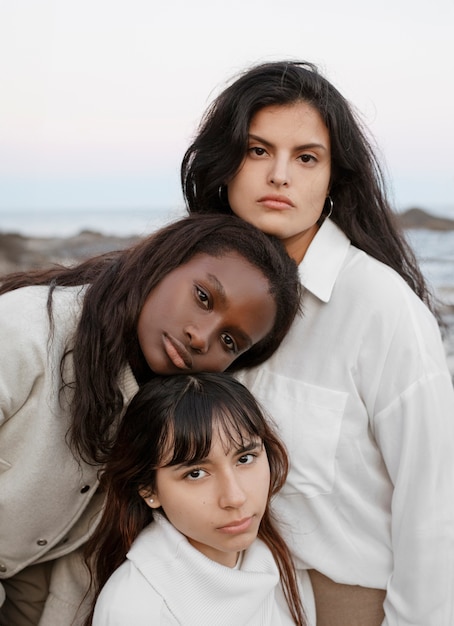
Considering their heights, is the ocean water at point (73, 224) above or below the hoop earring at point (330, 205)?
below

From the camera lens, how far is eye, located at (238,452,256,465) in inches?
83.7

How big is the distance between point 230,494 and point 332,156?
1011mm

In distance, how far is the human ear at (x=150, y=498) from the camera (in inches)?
84.3

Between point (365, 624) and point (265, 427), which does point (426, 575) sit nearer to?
point (365, 624)

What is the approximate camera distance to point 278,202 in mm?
2338

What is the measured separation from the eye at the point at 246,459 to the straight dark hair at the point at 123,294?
0.34 m

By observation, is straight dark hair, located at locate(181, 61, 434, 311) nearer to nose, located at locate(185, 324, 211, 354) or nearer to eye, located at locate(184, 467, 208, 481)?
nose, located at locate(185, 324, 211, 354)

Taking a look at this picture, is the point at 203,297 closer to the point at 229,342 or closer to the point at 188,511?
the point at 229,342

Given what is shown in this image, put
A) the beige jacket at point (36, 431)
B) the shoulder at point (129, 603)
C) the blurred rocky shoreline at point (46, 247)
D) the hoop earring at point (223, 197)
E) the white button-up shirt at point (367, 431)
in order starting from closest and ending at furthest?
the shoulder at point (129, 603) → the beige jacket at point (36, 431) → the white button-up shirt at point (367, 431) → the hoop earring at point (223, 197) → the blurred rocky shoreline at point (46, 247)

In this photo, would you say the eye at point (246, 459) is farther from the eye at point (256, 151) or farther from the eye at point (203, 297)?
the eye at point (256, 151)

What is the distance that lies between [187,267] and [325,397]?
0.53 metres

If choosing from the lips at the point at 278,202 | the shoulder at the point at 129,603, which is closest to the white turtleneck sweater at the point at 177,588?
the shoulder at the point at 129,603

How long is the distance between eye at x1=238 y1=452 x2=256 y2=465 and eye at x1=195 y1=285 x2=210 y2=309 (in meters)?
0.38

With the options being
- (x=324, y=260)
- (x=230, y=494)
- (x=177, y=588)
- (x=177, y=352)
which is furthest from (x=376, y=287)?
(x=177, y=588)
